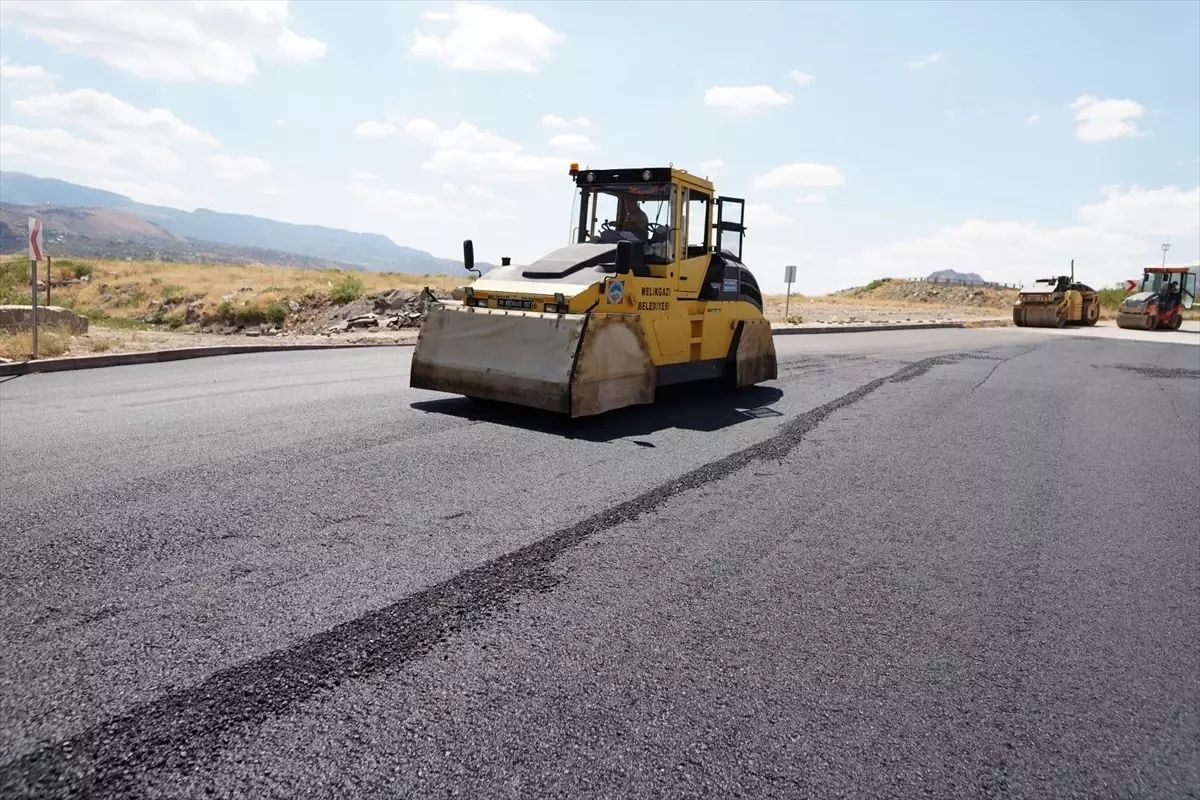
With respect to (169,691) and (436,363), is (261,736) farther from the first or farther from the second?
(436,363)

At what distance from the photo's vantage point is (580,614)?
3307mm

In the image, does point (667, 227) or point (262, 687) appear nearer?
point (262, 687)

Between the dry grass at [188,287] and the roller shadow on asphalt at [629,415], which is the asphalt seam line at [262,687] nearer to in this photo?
the roller shadow on asphalt at [629,415]

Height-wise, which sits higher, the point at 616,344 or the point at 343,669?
the point at 616,344

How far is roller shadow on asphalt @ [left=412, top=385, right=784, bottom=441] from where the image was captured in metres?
7.11

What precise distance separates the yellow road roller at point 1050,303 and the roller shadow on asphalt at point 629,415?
26806 millimetres

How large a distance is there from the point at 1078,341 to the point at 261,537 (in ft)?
80.9

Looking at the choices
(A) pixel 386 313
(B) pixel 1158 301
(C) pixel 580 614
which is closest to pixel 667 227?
(C) pixel 580 614

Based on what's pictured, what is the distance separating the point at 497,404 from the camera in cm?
816

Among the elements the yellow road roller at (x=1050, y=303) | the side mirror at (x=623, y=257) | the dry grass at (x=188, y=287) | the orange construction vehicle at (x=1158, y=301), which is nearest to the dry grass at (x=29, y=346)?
the side mirror at (x=623, y=257)

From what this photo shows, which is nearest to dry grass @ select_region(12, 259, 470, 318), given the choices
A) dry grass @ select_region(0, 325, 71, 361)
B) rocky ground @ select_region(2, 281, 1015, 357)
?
rocky ground @ select_region(2, 281, 1015, 357)

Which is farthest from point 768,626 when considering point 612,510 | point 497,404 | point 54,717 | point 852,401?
point 852,401

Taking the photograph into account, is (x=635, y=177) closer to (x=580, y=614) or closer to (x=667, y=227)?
(x=667, y=227)

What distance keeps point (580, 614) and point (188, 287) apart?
32.3 metres
